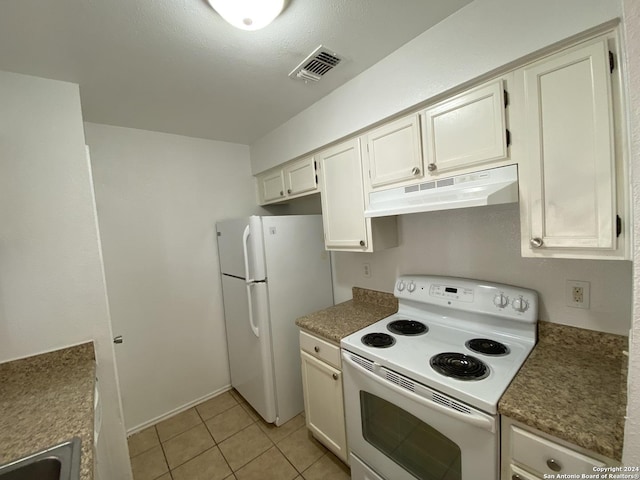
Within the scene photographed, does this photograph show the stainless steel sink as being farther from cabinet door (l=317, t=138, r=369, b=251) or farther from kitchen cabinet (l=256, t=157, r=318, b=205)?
kitchen cabinet (l=256, t=157, r=318, b=205)

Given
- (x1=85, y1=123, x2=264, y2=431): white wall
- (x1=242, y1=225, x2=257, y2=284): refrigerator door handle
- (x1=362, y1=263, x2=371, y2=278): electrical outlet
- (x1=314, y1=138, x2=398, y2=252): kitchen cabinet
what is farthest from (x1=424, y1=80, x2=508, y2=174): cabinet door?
(x1=85, y1=123, x2=264, y2=431): white wall

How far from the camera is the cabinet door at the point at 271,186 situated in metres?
2.44

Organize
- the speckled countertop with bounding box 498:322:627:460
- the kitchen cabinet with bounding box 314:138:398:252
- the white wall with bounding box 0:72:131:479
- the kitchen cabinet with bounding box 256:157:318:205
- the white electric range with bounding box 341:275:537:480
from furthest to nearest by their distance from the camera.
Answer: the kitchen cabinet with bounding box 256:157:318:205
the kitchen cabinet with bounding box 314:138:398:252
the white wall with bounding box 0:72:131:479
the white electric range with bounding box 341:275:537:480
the speckled countertop with bounding box 498:322:627:460

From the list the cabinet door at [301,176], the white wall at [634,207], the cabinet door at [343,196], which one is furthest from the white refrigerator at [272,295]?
the white wall at [634,207]

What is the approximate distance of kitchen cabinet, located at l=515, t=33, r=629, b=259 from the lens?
89 centimetres

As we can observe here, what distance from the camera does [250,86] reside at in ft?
5.38

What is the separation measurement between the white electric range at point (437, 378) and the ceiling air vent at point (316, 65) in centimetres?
140

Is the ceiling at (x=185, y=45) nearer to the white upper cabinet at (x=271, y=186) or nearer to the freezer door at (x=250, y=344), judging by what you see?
the white upper cabinet at (x=271, y=186)

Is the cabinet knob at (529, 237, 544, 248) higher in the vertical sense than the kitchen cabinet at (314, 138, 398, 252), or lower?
lower

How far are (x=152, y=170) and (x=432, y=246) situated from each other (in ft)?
7.50

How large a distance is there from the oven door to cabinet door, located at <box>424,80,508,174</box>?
3.39 ft

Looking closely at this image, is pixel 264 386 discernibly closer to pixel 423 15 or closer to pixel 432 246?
pixel 432 246

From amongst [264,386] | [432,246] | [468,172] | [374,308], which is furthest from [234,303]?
[468,172]

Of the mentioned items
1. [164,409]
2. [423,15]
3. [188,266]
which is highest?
[423,15]
